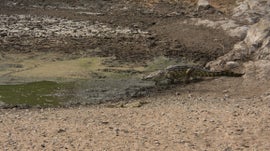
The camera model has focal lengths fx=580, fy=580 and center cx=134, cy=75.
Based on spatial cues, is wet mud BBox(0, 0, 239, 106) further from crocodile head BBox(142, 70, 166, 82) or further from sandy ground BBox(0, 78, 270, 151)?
sandy ground BBox(0, 78, 270, 151)

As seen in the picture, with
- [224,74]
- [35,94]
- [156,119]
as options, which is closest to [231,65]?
[224,74]

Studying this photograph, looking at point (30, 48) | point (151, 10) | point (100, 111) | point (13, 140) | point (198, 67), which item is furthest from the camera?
point (151, 10)

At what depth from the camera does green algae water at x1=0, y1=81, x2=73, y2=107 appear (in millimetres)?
17328

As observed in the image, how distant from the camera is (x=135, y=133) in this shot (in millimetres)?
12625

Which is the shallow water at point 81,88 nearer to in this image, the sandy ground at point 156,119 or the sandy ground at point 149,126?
the sandy ground at point 156,119

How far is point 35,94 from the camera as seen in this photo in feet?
59.5

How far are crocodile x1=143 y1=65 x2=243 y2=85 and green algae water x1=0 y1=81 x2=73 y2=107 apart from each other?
10.5ft

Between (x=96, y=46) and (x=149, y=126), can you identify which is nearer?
(x=149, y=126)

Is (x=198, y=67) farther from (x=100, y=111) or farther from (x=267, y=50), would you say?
(x=100, y=111)

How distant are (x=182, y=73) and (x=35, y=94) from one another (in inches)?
211

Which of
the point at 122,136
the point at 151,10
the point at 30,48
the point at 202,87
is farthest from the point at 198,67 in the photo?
the point at 151,10

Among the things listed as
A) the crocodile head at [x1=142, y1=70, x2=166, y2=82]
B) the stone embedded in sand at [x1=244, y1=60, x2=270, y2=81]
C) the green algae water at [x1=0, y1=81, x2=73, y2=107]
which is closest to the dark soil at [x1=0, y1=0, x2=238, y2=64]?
the crocodile head at [x1=142, y1=70, x2=166, y2=82]

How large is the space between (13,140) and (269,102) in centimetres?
715

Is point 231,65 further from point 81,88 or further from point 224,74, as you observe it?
point 81,88
